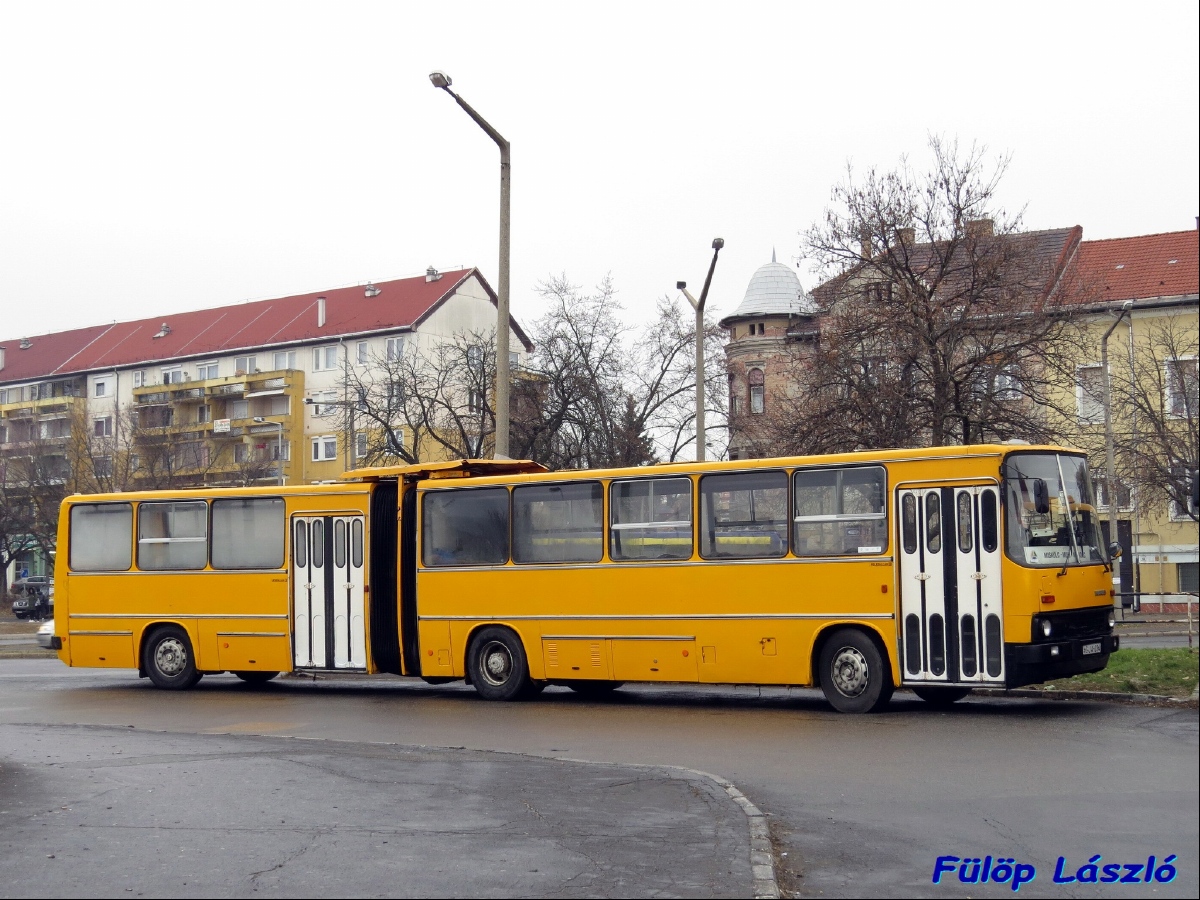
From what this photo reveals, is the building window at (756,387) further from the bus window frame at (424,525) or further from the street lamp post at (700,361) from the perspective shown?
the bus window frame at (424,525)

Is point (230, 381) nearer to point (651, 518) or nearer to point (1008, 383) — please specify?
point (1008, 383)

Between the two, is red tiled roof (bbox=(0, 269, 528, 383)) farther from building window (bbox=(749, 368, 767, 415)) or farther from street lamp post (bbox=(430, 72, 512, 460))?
street lamp post (bbox=(430, 72, 512, 460))

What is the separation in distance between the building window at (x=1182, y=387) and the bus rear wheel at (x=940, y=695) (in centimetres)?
1829

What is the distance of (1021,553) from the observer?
14906 millimetres

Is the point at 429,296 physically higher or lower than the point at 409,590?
higher

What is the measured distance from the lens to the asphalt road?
292 inches

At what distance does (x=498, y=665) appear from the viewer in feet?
62.3

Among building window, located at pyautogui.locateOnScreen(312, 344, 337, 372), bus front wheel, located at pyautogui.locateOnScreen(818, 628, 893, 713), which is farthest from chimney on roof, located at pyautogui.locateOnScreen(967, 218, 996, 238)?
building window, located at pyautogui.locateOnScreen(312, 344, 337, 372)

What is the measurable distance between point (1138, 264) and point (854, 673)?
138ft

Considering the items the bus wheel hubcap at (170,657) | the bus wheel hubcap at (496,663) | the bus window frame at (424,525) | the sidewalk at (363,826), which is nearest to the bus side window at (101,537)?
the bus wheel hubcap at (170,657)

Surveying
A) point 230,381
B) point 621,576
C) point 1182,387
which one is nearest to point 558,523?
point 621,576

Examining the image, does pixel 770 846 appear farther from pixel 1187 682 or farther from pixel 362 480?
pixel 362 480

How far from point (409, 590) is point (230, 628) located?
326 centimetres

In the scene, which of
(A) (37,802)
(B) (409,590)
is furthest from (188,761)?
(B) (409,590)
